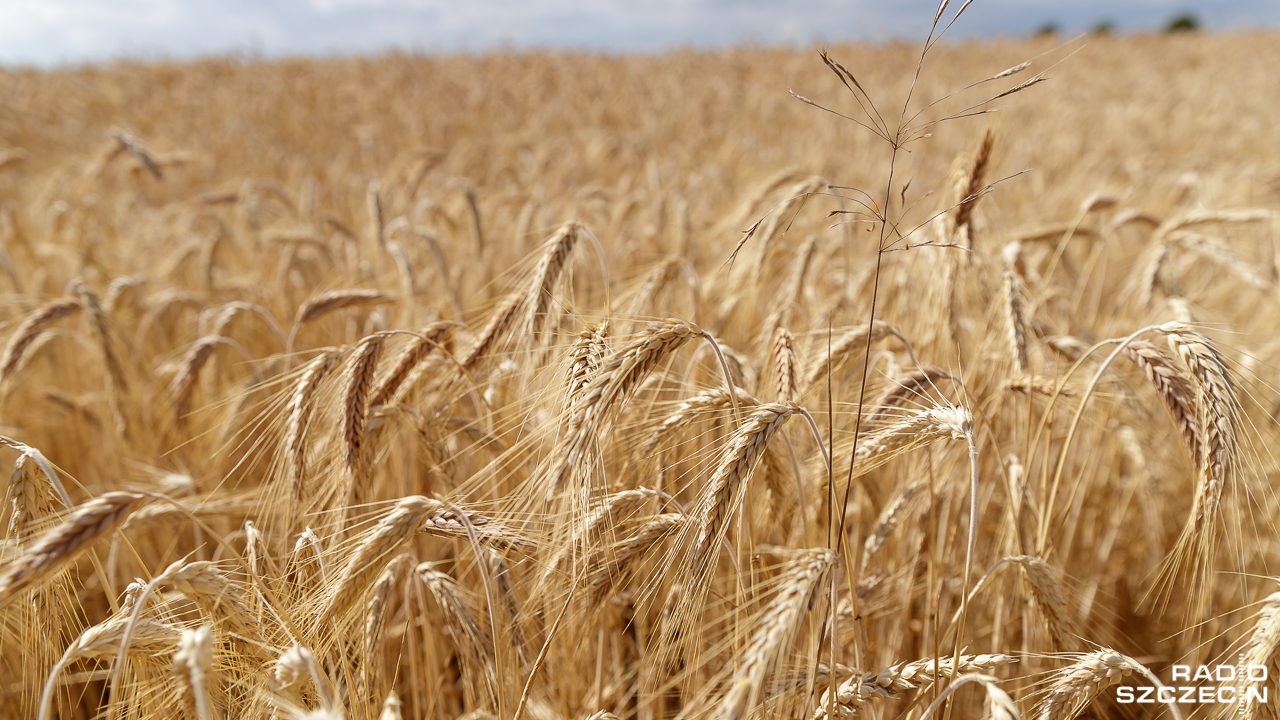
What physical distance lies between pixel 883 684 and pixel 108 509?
1167 mm

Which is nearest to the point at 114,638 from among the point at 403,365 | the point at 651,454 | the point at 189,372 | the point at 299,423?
the point at 299,423

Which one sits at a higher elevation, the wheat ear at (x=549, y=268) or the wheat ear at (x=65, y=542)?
the wheat ear at (x=549, y=268)

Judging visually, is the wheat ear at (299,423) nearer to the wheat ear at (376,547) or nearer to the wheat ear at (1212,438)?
the wheat ear at (376,547)

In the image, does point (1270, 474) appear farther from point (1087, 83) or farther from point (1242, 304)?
A: point (1087, 83)

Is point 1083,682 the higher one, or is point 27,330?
point 27,330

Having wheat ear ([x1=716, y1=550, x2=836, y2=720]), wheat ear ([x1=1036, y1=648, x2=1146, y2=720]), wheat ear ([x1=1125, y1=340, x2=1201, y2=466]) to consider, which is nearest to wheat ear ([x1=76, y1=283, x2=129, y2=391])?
wheat ear ([x1=716, y1=550, x2=836, y2=720])

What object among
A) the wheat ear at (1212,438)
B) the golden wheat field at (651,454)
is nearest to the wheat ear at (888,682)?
the golden wheat field at (651,454)

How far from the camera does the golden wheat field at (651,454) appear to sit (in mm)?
1044

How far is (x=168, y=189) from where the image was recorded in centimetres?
663

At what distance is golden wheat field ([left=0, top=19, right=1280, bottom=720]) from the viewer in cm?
104

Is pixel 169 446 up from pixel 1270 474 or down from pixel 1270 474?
up

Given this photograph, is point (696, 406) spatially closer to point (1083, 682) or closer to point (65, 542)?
point (1083, 682)

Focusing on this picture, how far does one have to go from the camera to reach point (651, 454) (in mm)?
1220

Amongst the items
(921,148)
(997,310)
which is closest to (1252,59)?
(921,148)
